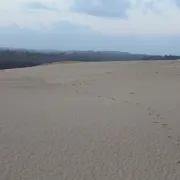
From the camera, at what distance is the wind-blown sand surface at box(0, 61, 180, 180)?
5.62 meters

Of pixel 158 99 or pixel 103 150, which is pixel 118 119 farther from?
pixel 158 99

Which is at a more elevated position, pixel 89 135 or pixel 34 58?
pixel 89 135

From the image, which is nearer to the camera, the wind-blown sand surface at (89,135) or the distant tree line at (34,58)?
the wind-blown sand surface at (89,135)

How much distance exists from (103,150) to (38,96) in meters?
7.41

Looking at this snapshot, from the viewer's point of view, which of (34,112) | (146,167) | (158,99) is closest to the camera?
(146,167)

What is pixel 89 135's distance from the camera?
770 cm

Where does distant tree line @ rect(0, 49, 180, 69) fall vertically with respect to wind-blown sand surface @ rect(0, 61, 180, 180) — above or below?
below

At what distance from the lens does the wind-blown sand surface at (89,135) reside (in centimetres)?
562

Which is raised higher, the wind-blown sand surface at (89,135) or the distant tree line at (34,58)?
the wind-blown sand surface at (89,135)

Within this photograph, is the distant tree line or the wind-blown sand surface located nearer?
the wind-blown sand surface

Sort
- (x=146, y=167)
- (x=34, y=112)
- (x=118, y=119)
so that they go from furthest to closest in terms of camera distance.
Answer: (x=34, y=112) < (x=118, y=119) < (x=146, y=167)

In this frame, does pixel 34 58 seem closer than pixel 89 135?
No

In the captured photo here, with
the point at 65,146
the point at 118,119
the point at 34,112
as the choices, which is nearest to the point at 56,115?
the point at 34,112

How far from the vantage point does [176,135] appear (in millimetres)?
7762
